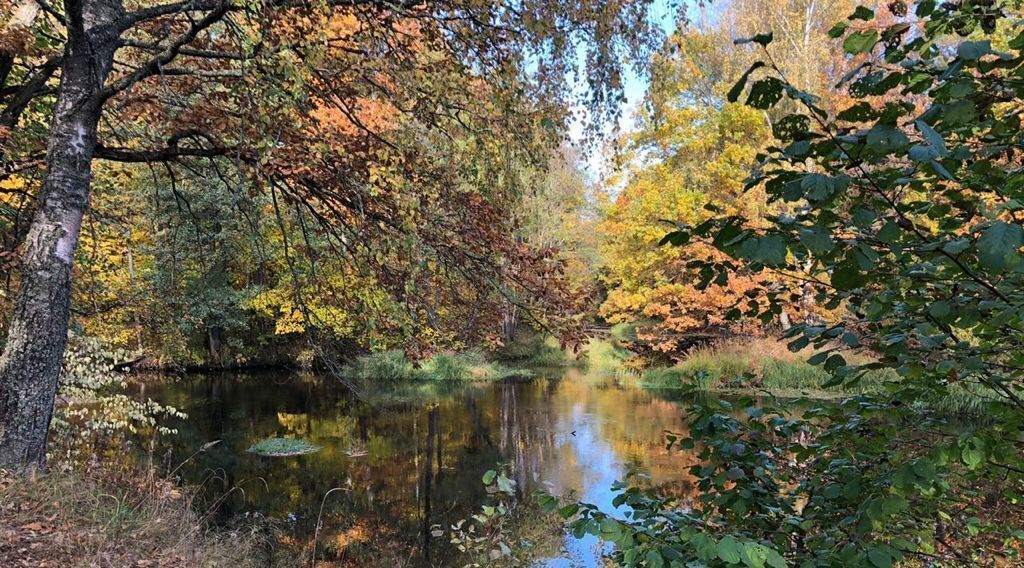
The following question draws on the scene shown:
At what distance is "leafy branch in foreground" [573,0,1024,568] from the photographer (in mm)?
A: 1426

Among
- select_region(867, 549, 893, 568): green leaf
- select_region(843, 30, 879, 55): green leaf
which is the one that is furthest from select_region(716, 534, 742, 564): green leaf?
select_region(843, 30, 879, 55): green leaf

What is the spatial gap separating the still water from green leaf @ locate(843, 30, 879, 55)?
2796mm

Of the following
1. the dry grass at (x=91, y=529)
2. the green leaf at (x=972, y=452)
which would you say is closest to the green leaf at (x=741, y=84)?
the green leaf at (x=972, y=452)

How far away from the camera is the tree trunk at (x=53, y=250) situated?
12.6ft

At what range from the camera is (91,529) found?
3777 millimetres

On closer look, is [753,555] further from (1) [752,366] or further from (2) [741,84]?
(1) [752,366]

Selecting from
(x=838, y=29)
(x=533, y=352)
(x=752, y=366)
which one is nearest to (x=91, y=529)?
(x=838, y=29)

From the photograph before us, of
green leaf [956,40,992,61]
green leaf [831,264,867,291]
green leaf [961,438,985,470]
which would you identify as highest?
green leaf [956,40,992,61]

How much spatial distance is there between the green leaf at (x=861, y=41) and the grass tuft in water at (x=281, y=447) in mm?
10679

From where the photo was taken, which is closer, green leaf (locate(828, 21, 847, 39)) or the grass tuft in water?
green leaf (locate(828, 21, 847, 39))

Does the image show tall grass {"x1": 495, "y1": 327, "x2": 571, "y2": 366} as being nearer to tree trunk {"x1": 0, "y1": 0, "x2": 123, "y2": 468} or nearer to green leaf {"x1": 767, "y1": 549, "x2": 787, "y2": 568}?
tree trunk {"x1": 0, "y1": 0, "x2": 123, "y2": 468}

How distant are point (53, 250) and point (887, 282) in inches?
192

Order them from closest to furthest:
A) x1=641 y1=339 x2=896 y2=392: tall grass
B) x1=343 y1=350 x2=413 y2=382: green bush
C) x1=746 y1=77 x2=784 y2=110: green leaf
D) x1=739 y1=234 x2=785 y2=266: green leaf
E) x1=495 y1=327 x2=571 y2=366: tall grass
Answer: x1=739 y1=234 x2=785 y2=266: green leaf < x1=746 y1=77 x2=784 y2=110: green leaf < x1=641 y1=339 x2=896 y2=392: tall grass < x1=343 y1=350 x2=413 y2=382: green bush < x1=495 y1=327 x2=571 y2=366: tall grass

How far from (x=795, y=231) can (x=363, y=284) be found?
399 centimetres
